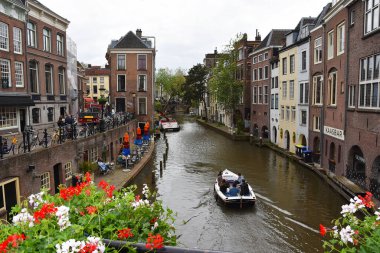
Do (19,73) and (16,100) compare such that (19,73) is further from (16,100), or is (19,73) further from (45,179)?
(45,179)

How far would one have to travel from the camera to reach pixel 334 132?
77.9ft

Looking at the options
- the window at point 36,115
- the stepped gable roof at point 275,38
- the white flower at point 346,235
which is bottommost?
the white flower at point 346,235

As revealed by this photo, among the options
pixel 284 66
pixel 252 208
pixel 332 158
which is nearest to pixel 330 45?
pixel 332 158

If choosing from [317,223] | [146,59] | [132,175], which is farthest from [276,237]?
[146,59]

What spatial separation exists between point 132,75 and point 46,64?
2164 cm

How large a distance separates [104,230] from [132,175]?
1985 cm

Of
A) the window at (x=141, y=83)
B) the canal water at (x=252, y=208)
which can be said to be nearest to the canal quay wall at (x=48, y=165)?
the canal water at (x=252, y=208)

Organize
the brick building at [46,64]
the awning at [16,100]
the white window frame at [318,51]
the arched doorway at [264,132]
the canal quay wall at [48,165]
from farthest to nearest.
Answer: the arched doorway at [264,132], the white window frame at [318,51], the brick building at [46,64], the awning at [16,100], the canal quay wall at [48,165]

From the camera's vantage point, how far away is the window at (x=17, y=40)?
2310 cm

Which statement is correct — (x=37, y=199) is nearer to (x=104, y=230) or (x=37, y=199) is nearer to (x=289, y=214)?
(x=104, y=230)

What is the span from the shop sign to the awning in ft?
75.0

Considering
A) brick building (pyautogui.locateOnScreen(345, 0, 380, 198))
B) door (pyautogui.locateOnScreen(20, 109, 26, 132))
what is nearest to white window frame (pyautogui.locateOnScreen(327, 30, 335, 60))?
brick building (pyautogui.locateOnScreen(345, 0, 380, 198))

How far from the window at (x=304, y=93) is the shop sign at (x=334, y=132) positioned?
5.97 meters

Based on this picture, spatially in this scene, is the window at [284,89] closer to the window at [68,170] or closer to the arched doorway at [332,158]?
→ the arched doorway at [332,158]
